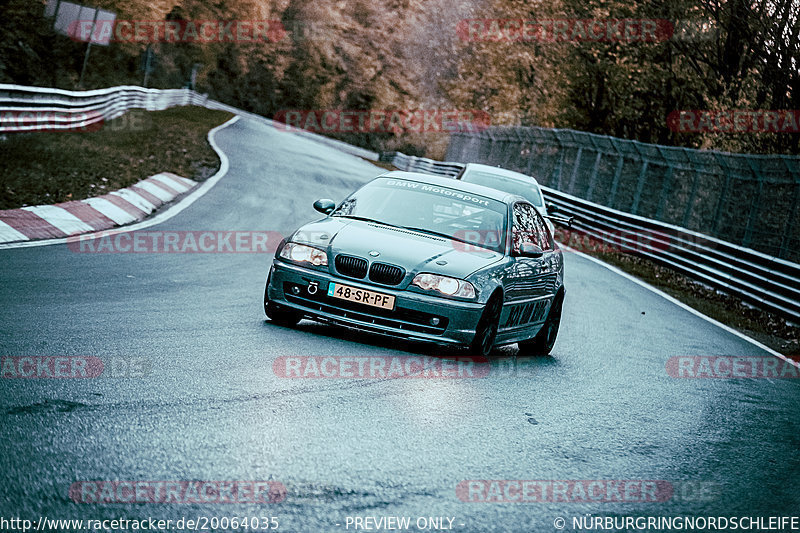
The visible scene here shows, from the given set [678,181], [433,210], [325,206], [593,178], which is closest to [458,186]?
[433,210]

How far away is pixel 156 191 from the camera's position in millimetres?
18688

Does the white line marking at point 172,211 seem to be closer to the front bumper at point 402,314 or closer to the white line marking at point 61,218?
the white line marking at point 61,218

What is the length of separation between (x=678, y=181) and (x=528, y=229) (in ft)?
54.1

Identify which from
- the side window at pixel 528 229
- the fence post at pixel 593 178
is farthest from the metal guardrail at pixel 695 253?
the side window at pixel 528 229

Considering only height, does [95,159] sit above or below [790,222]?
below

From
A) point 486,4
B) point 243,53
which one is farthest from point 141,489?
point 243,53

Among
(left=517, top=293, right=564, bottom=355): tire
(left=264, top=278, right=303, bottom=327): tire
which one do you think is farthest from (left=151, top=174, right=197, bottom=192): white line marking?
(left=264, top=278, right=303, bottom=327): tire

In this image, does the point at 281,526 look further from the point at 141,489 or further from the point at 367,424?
the point at 367,424

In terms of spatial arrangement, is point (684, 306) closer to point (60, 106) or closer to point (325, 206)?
point (325, 206)

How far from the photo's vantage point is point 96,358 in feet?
22.0

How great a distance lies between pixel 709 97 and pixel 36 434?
30.0 metres

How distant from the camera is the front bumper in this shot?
27.9 ft

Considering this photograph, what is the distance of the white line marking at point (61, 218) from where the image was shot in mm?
13125

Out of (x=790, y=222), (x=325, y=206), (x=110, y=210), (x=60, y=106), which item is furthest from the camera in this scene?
(x=60, y=106)
